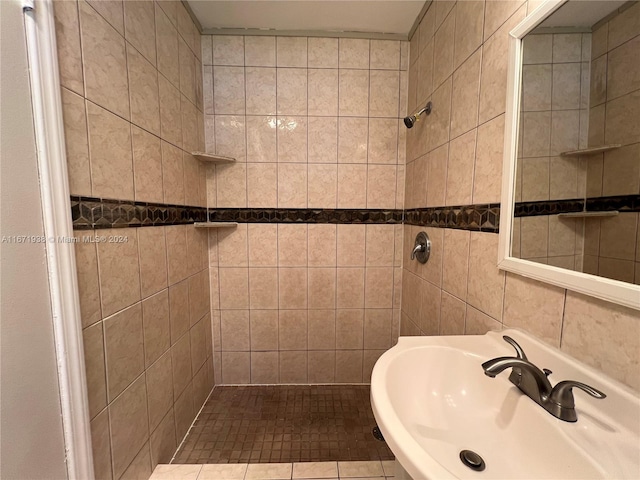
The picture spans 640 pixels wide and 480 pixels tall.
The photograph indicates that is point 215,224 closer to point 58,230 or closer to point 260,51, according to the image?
point 58,230

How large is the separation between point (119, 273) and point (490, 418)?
1269 mm

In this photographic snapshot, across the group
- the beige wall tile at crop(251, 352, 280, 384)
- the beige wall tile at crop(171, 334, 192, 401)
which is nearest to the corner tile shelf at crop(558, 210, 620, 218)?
the beige wall tile at crop(171, 334, 192, 401)

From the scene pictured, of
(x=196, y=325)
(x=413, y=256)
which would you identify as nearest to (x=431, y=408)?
(x=413, y=256)

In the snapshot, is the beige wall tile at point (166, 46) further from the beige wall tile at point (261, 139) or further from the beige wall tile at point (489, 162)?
the beige wall tile at point (489, 162)

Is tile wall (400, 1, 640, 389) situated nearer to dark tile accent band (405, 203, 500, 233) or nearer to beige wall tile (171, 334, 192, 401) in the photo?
dark tile accent band (405, 203, 500, 233)

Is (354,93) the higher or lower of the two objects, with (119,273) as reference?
higher

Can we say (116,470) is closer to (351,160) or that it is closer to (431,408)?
(431,408)

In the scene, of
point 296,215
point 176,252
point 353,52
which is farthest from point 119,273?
point 353,52

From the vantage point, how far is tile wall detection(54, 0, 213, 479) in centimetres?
78

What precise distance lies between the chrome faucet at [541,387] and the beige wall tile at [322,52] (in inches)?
70.4

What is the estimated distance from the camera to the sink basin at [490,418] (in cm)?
47

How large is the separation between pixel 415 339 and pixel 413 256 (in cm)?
66

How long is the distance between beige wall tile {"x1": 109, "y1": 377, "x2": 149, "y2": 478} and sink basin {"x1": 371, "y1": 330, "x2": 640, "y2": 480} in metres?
0.95

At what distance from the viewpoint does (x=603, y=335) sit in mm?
558
